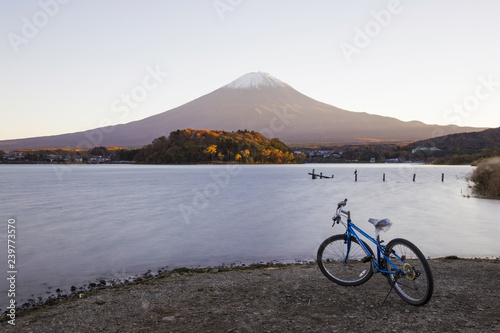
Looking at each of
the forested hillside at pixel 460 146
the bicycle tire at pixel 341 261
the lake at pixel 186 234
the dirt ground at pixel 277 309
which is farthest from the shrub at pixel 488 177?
the forested hillside at pixel 460 146

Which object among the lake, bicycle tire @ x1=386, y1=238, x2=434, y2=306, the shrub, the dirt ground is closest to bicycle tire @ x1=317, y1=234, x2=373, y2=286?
the dirt ground

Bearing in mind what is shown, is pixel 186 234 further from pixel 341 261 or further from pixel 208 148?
pixel 208 148

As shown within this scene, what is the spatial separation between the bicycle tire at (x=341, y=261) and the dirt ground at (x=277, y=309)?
15 centimetres

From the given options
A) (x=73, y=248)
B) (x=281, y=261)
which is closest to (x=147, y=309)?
(x=281, y=261)

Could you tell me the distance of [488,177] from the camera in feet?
86.7

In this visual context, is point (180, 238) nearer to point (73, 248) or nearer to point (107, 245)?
point (107, 245)

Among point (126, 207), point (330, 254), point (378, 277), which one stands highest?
point (330, 254)

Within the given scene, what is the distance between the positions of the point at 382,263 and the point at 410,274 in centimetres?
51

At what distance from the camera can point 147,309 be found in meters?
5.54

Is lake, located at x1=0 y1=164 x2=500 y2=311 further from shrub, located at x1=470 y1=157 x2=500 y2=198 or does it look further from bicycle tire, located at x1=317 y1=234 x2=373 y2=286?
bicycle tire, located at x1=317 y1=234 x2=373 y2=286

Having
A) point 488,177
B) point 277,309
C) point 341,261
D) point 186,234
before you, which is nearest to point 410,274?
point 341,261

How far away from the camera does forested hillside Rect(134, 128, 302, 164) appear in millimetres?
133875

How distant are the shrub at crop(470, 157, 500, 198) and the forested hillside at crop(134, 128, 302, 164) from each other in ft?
351

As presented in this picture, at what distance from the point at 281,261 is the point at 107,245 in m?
6.31
